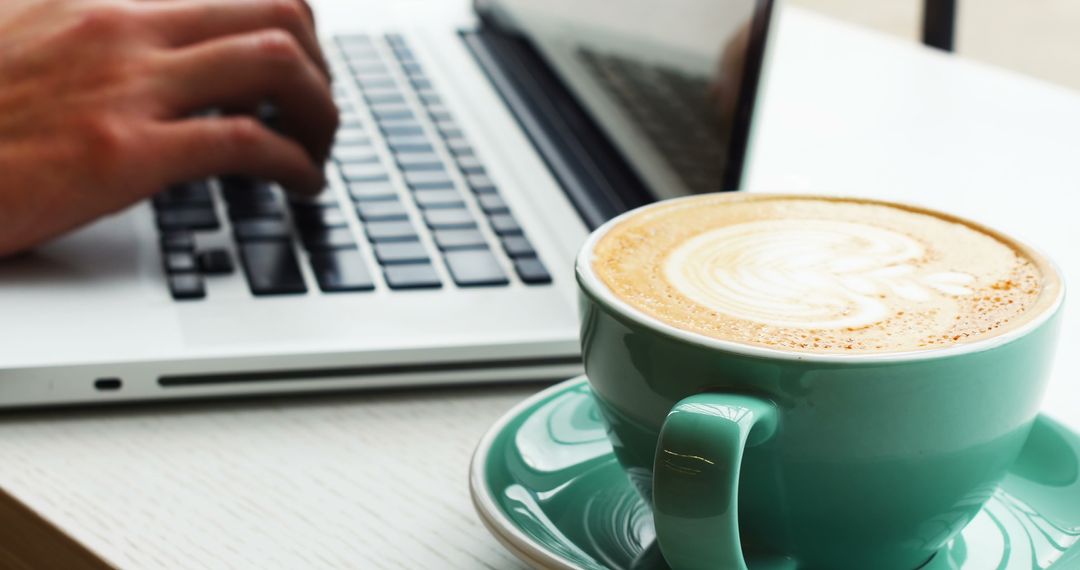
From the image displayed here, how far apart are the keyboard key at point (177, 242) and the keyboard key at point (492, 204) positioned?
13 cm

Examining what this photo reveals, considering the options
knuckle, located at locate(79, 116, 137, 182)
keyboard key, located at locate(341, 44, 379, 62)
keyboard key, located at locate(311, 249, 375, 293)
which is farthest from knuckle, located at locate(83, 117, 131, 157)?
keyboard key, located at locate(341, 44, 379, 62)

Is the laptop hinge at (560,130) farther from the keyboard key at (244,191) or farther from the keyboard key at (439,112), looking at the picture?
the keyboard key at (244,191)

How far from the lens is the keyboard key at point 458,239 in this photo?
0.49 metres

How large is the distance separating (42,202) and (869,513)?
36cm

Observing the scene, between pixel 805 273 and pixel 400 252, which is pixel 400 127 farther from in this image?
pixel 805 273

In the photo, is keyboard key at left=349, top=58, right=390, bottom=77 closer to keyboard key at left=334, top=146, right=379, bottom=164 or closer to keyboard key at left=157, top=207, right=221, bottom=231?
keyboard key at left=334, top=146, right=379, bottom=164

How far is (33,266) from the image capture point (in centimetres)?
47

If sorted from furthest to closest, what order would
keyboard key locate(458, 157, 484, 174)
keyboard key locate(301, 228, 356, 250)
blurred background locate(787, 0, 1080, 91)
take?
1. blurred background locate(787, 0, 1080, 91)
2. keyboard key locate(458, 157, 484, 174)
3. keyboard key locate(301, 228, 356, 250)

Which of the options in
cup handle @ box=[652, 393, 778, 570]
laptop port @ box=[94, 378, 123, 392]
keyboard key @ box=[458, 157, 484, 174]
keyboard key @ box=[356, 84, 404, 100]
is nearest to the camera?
cup handle @ box=[652, 393, 778, 570]

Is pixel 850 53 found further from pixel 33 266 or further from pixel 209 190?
pixel 33 266

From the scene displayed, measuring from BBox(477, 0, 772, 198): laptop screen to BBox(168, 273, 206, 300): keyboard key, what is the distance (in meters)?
0.21

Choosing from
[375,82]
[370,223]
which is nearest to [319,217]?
[370,223]

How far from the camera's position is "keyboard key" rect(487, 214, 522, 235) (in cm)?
50

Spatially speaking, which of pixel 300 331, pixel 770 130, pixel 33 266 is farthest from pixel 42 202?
pixel 770 130
